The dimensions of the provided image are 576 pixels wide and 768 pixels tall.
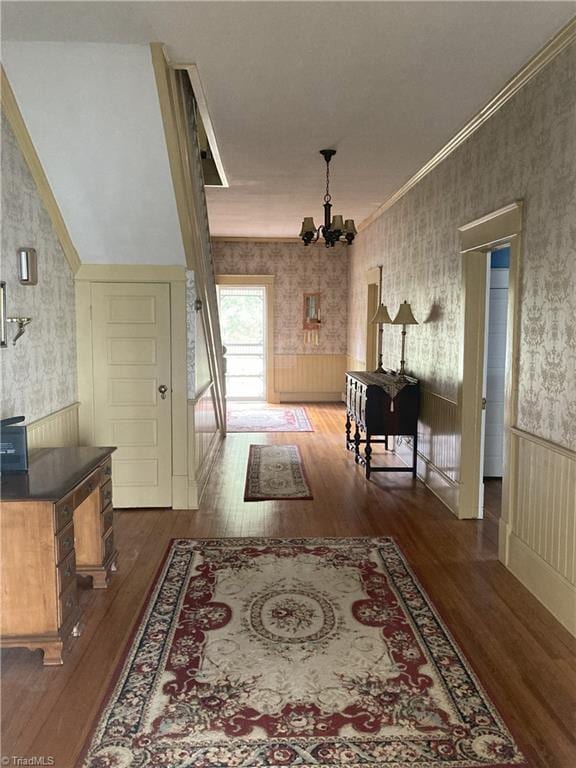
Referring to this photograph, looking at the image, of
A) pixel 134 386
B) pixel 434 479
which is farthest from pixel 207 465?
pixel 434 479

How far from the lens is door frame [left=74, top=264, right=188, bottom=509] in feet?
15.4

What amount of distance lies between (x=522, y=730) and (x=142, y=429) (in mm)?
3472

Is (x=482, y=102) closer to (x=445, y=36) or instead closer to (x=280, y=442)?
(x=445, y=36)

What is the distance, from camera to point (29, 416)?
3635 millimetres

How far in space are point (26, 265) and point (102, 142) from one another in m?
0.90

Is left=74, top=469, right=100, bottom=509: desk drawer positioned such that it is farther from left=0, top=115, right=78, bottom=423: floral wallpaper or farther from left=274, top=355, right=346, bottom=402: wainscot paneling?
left=274, top=355, right=346, bottom=402: wainscot paneling

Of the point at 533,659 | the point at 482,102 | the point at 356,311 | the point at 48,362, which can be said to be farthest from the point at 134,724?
the point at 356,311

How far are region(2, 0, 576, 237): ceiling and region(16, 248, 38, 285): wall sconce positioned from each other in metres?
1.06

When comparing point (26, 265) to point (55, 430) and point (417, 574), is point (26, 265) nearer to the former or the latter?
point (55, 430)

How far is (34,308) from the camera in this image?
3.75 m

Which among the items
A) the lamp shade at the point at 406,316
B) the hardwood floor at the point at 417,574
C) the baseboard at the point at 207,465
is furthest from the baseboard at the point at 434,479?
the baseboard at the point at 207,465

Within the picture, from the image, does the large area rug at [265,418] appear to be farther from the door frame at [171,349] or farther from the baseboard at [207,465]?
the door frame at [171,349]

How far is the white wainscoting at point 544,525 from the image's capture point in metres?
2.98

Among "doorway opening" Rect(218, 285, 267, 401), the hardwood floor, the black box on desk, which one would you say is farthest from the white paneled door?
"doorway opening" Rect(218, 285, 267, 401)
